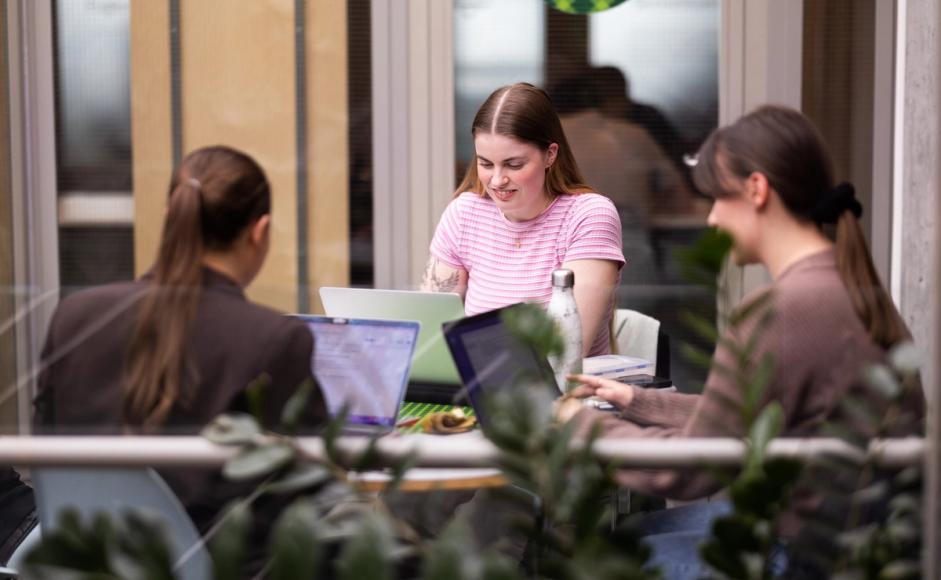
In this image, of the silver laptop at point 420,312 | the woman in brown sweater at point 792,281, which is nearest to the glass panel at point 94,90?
the silver laptop at point 420,312

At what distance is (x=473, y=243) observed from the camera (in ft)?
10.2

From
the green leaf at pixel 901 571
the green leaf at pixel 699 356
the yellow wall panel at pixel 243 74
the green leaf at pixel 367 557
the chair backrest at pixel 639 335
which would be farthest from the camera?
the yellow wall panel at pixel 243 74

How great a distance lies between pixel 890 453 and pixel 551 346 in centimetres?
42

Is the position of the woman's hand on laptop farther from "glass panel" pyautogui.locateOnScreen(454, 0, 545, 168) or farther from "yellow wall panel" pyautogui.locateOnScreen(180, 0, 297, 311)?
"glass panel" pyautogui.locateOnScreen(454, 0, 545, 168)

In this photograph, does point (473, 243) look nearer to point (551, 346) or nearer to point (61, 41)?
point (61, 41)

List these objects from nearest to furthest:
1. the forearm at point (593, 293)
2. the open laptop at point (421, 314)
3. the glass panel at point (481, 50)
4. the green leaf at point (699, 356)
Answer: the green leaf at point (699, 356) → the open laptop at point (421, 314) → the forearm at point (593, 293) → the glass panel at point (481, 50)

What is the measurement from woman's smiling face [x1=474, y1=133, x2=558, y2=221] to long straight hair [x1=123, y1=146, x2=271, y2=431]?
1.09 m

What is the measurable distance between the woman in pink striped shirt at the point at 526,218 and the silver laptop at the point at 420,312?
0.52 m

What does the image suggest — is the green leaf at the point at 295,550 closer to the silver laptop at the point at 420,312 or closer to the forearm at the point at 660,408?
the forearm at the point at 660,408

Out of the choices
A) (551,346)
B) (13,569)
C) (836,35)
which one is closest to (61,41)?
(13,569)

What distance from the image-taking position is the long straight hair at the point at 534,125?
298 centimetres

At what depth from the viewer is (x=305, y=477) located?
1294 mm

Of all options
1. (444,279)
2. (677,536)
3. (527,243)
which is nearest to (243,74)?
(444,279)

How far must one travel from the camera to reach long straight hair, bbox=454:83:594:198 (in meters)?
2.98
